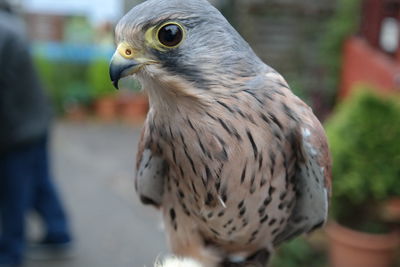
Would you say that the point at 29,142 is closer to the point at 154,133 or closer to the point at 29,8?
the point at 154,133

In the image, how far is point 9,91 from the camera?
12.9ft

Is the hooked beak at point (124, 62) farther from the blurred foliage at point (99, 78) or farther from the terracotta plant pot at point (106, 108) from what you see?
the terracotta plant pot at point (106, 108)

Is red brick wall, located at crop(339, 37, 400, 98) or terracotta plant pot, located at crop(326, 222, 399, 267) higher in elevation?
red brick wall, located at crop(339, 37, 400, 98)

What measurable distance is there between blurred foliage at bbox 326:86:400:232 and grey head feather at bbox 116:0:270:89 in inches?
91.4

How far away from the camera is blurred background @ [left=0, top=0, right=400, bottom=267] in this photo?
3.80 metres

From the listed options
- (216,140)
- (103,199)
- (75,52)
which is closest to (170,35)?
(216,140)

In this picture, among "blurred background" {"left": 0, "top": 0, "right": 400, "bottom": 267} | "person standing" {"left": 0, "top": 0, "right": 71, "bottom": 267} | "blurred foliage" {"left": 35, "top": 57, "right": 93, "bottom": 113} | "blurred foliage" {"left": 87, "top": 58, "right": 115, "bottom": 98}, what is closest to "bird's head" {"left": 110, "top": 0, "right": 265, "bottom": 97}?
"blurred background" {"left": 0, "top": 0, "right": 400, "bottom": 267}

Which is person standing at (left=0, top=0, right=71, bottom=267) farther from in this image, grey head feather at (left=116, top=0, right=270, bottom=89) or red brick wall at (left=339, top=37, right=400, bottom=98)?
red brick wall at (left=339, top=37, right=400, bottom=98)

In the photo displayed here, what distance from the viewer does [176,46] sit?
143 cm

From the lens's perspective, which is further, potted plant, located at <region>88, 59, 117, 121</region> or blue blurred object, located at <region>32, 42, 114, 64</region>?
blue blurred object, located at <region>32, 42, 114, 64</region>

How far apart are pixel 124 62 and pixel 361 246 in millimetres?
3147

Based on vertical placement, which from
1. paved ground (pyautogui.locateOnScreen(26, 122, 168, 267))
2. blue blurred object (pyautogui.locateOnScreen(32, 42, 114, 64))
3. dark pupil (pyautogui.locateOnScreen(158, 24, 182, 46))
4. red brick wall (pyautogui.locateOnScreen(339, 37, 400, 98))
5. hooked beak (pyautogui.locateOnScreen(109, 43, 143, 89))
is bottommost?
paved ground (pyautogui.locateOnScreen(26, 122, 168, 267))

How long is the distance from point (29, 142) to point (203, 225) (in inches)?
95.6

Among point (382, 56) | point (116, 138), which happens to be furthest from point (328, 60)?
point (116, 138)
